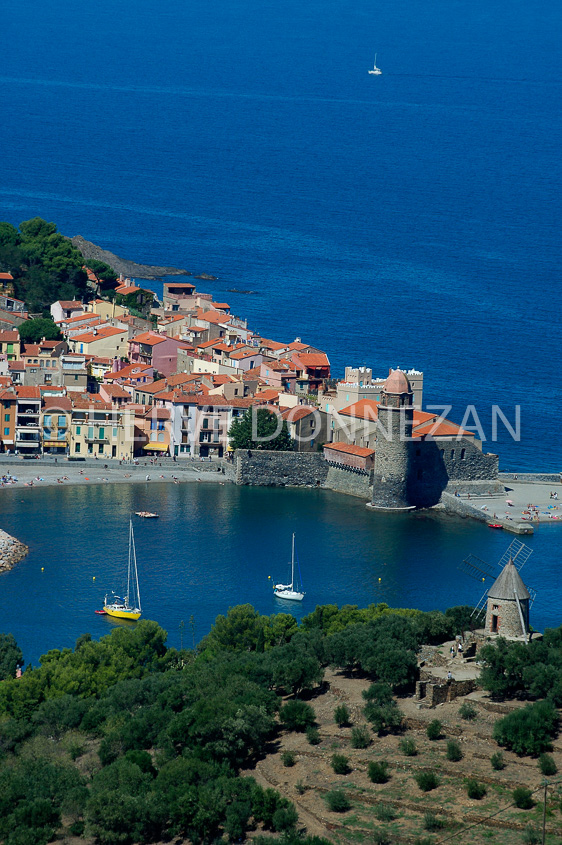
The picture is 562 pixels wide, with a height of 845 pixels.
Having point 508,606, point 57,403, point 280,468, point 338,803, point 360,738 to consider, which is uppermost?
point 57,403

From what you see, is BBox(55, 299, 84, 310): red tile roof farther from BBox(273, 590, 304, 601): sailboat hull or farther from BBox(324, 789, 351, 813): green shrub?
BBox(324, 789, 351, 813): green shrub

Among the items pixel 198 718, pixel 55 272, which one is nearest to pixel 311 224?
pixel 55 272

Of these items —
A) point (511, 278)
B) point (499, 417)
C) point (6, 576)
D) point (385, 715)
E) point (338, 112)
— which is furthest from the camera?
point (338, 112)

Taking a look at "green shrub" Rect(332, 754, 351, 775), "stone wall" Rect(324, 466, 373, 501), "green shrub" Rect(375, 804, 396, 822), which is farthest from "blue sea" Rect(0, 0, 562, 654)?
"green shrub" Rect(375, 804, 396, 822)

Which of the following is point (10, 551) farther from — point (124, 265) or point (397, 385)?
point (124, 265)

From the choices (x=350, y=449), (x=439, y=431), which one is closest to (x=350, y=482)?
(x=350, y=449)

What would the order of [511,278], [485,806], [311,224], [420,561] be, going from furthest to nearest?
[311,224] < [511,278] < [420,561] < [485,806]

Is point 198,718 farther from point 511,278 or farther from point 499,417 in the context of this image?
point 511,278
